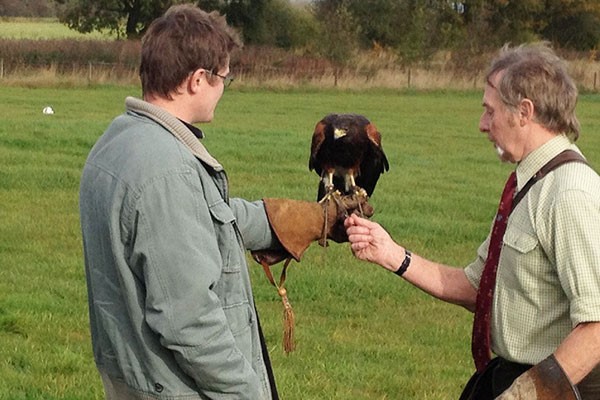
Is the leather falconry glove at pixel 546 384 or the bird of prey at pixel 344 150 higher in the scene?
the bird of prey at pixel 344 150

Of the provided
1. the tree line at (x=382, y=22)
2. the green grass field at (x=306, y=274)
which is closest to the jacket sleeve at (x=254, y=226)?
the green grass field at (x=306, y=274)

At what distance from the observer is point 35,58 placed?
142 feet

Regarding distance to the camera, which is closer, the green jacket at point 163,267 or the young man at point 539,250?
the green jacket at point 163,267

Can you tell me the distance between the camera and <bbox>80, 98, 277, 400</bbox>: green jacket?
321 cm

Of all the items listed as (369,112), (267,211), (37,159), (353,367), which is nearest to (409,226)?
(353,367)

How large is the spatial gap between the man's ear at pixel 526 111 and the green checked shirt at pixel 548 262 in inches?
4.2

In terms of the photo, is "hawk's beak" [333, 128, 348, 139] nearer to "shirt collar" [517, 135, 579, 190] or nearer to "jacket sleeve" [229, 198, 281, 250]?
"jacket sleeve" [229, 198, 281, 250]

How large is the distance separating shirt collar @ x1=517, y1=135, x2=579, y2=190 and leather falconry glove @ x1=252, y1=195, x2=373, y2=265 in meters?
0.97

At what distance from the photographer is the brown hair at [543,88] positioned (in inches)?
139

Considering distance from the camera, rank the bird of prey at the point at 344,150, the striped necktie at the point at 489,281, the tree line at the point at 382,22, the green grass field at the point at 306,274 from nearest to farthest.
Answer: the striped necktie at the point at 489,281
the bird of prey at the point at 344,150
the green grass field at the point at 306,274
the tree line at the point at 382,22

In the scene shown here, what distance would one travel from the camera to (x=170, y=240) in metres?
3.20

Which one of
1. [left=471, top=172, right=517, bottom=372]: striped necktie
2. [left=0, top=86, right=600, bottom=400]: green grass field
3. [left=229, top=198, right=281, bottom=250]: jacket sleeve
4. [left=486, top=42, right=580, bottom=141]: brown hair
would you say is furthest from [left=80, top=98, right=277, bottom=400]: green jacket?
[left=0, top=86, right=600, bottom=400]: green grass field

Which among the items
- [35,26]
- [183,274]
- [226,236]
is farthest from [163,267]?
[35,26]

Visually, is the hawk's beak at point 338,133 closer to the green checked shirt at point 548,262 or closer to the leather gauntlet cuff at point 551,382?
the green checked shirt at point 548,262
